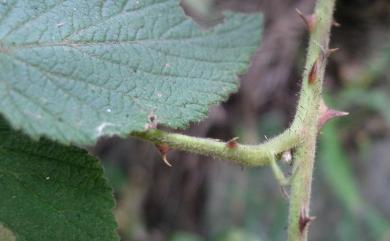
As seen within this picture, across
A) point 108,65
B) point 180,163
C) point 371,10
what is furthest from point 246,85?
point 108,65

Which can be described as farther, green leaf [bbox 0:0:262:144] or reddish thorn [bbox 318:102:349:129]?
reddish thorn [bbox 318:102:349:129]

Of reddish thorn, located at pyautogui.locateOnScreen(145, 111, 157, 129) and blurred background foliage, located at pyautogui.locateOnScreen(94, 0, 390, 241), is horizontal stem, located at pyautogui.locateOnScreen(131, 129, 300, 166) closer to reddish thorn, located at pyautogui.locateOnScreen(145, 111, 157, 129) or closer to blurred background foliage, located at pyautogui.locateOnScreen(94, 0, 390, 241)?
reddish thorn, located at pyautogui.locateOnScreen(145, 111, 157, 129)

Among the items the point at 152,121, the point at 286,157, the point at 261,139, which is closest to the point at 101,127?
the point at 152,121

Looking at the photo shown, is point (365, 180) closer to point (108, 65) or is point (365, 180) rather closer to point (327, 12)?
point (327, 12)

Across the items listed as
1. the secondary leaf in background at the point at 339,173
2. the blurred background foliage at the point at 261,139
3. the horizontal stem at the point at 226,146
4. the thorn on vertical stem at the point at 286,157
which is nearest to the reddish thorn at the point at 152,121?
the horizontal stem at the point at 226,146

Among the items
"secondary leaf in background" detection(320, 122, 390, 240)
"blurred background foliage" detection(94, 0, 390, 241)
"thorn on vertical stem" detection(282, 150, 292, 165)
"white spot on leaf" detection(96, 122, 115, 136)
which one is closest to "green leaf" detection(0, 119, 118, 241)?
"white spot on leaf" detection(96, 122, 115, 136)

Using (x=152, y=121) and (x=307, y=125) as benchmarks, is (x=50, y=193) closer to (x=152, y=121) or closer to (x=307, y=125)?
(x=152, y=121)
